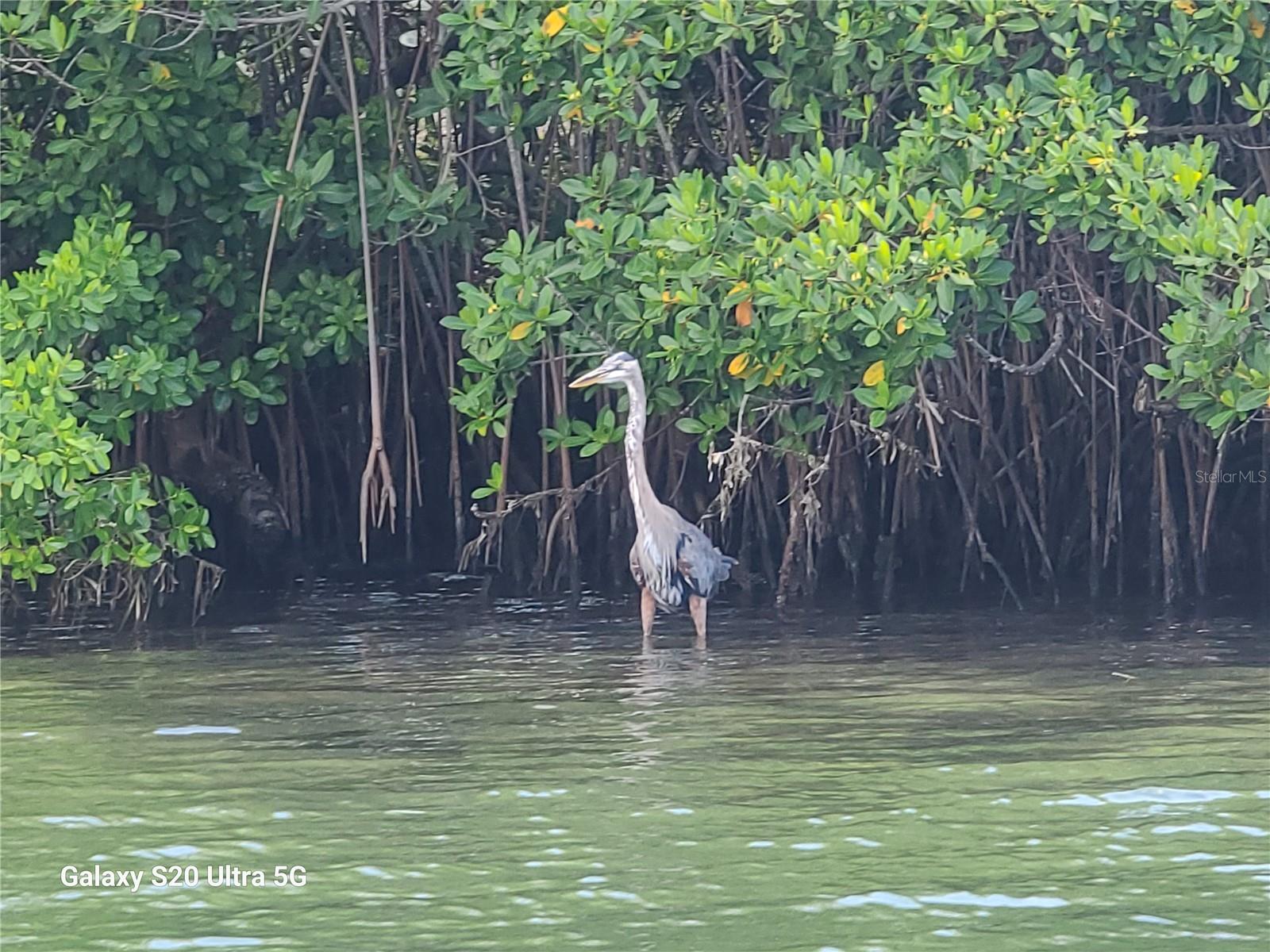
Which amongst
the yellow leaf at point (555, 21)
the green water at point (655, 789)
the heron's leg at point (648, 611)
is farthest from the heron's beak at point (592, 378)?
the yellow leaf at point (555, 21)

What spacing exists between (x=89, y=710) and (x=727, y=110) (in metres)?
3.53

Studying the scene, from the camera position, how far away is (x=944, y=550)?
10.2m

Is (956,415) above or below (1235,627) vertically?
above

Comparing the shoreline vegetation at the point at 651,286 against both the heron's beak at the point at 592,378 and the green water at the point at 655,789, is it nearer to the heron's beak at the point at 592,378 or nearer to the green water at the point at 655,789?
the heron's beak at the point at 592,378

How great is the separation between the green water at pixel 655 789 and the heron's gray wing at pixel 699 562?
0.23 meters

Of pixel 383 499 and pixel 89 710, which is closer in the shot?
pixel 89 710

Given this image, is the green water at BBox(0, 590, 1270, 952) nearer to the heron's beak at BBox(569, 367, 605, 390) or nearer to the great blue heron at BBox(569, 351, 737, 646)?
the great blue heron at BBox(569, 351, 737, 646)

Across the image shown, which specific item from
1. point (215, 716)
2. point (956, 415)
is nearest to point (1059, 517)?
point (956, 415)

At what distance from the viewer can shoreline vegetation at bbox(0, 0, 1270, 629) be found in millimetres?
7688

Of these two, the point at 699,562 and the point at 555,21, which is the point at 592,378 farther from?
the point at 555,21

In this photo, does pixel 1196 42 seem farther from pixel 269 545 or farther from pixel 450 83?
pixel 269 545

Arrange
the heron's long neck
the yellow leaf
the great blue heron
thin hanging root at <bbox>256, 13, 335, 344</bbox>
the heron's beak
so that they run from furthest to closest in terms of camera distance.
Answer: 1. thin hanging root at <bbox>256, 13, 335, 344</bbox>
2. the heron's long neck
3. the great blue heron
4. the heron's beak
5. the yellow leaf

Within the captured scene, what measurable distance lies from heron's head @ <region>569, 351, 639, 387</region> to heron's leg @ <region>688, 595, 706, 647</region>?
899 mm

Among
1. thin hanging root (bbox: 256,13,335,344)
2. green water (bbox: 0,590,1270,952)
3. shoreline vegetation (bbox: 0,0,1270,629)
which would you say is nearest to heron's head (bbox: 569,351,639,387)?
shoreline vegetation (bbox: 0,0,1270,629)
